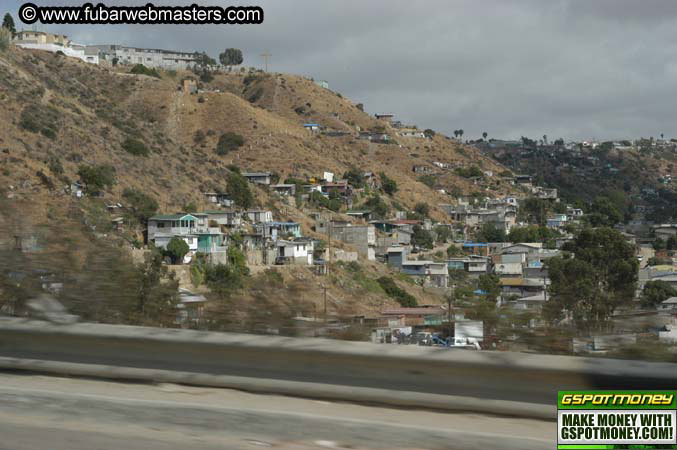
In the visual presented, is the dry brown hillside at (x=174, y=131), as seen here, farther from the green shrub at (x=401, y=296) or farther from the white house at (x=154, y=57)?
the white house at (x=154, y=57)

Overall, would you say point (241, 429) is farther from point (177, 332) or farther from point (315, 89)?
point (315, 89)

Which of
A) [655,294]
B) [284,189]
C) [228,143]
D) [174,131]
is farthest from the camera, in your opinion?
[174,131]

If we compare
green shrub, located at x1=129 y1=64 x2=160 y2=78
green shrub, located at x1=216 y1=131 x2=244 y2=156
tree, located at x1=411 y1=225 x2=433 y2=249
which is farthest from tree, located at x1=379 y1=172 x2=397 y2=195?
green shrub, located at x1=129 y1=64 x2=160 y2=78

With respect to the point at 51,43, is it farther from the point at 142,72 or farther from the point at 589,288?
the point at 589,288

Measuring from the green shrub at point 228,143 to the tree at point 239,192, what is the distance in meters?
22.8

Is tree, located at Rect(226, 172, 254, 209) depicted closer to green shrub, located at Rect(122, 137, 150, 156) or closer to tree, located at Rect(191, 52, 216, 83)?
green shrub, located at Rect(122, 137, 150, 156)

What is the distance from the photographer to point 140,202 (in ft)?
114

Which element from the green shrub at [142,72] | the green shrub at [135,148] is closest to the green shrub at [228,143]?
the green shrub at [135,148]

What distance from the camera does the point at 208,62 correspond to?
399 feet

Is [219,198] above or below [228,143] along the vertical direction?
below

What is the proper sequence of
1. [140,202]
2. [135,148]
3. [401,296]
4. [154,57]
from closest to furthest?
[401,296] < [140,202] < [135,148] < [154,57]

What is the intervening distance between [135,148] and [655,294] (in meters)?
44.4

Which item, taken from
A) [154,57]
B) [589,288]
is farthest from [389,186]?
[154,57]

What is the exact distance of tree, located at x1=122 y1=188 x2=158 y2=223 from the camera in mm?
31881
